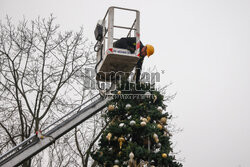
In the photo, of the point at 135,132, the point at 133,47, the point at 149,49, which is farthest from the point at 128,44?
the point at 135,132

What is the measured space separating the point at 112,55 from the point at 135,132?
265 centimetres

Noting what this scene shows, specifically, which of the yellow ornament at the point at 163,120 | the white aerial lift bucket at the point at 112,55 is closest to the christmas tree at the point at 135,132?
the yellow ornament at the point at 163,120

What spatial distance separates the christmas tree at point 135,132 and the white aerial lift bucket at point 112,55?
137 cm

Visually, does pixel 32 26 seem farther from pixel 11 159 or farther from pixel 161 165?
pixel 161 165

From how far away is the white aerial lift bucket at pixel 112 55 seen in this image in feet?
25.3

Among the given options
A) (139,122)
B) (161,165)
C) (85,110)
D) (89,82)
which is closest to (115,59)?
(85,110)

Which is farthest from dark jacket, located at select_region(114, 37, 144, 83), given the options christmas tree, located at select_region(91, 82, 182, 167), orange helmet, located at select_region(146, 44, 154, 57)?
christmas tree, located at select_region(91, 82, 182, 167)

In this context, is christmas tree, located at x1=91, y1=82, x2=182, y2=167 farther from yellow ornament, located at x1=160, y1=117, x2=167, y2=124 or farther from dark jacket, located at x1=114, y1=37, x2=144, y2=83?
dark jacket, located at x1=114, y1=37, x2=144, y2=83

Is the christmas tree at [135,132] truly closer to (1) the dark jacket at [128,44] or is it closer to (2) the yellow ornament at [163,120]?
(2) the yellow ornament at [163,120]

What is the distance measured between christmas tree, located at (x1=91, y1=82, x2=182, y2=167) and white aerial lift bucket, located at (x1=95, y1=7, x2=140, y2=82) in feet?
4.50

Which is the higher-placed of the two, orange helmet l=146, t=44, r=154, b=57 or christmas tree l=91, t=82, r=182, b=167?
orange helmet l=146, t=44, r=154, b=57

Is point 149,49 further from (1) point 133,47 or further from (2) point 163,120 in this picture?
(2) point 163,120

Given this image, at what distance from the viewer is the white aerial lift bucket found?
7723mm

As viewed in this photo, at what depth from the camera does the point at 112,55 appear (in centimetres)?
762
